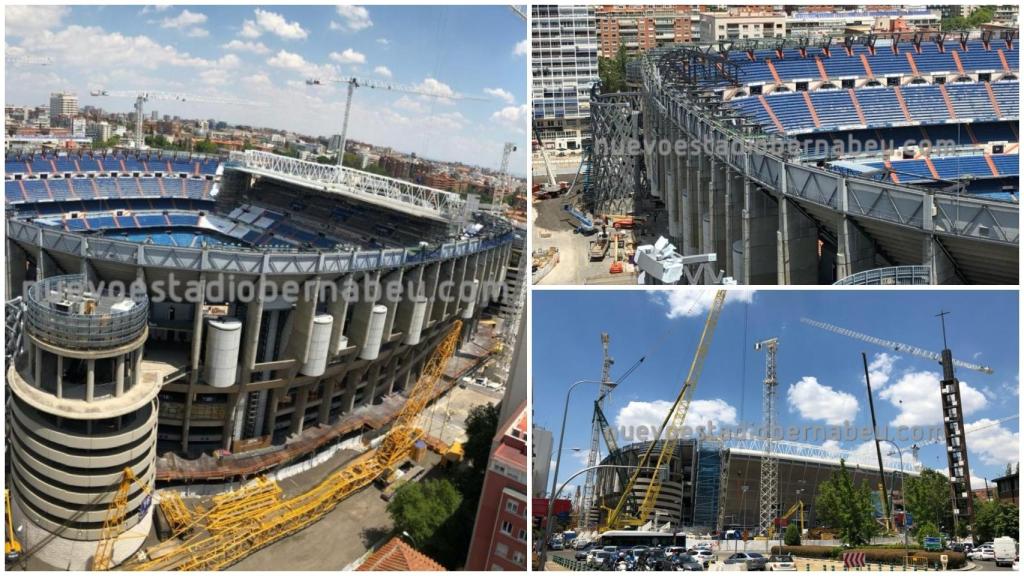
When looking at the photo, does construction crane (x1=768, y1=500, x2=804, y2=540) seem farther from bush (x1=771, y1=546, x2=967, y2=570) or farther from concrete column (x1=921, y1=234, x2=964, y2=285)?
concrete column (x1=921, y1=234, x2=964, y2=285)

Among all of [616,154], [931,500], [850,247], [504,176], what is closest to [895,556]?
[931,500]

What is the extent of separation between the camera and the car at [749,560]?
3297 centimetres

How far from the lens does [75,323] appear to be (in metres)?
33.2

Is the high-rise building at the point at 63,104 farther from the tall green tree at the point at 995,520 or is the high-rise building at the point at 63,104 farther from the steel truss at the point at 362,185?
the tall green tree at the point at 995,520

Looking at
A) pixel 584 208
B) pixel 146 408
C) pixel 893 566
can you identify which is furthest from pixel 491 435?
pixel 584 208

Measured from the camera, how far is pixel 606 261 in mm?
64750

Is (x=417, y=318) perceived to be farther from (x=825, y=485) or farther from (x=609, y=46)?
(x=609, y=46)

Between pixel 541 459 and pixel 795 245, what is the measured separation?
61.5 ft

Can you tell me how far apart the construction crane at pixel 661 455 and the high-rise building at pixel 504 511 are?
28.6ft

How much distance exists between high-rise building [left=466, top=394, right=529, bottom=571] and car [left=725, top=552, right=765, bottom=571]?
33.5 feet

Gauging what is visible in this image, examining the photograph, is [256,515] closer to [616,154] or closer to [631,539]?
[631,539]

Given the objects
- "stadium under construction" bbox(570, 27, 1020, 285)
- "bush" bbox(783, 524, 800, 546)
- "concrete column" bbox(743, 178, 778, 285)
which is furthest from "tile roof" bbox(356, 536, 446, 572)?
"concrete column" bbox(743, 178, 778, 285)

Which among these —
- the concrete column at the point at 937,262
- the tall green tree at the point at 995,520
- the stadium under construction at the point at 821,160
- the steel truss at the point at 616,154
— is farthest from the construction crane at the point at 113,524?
the steel truss at the point at 616,154

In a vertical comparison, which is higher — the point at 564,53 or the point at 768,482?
the point at 564,53
